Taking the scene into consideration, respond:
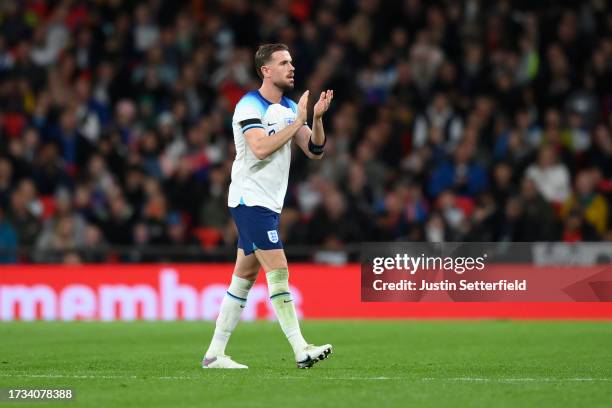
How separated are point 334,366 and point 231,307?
99cm

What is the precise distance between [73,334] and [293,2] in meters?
10.0

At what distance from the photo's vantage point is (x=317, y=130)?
1000 centimetres

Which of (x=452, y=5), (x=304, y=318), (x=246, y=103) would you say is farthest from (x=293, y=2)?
(x=246, y=103)

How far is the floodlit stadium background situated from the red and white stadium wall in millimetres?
34

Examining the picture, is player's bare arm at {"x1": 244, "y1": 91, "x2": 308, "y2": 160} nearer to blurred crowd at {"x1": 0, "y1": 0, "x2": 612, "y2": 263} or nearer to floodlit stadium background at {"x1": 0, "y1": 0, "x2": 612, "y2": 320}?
floodlit stadium background at {"x1": 0, "y1": 0, "x2": 612, "y2": 320}

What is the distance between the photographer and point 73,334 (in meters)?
15.2

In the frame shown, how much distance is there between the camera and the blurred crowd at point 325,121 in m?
19.6

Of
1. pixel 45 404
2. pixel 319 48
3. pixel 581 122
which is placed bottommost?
pixel 45 404

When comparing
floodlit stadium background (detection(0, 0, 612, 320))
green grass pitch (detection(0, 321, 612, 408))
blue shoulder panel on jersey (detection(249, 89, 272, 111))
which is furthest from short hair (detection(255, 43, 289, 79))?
floodlit stadium background (detection(0, 0, 612, 320))

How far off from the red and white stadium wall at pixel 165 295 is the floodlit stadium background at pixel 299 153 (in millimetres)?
34

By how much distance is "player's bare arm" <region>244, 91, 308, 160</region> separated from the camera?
31.9 ft

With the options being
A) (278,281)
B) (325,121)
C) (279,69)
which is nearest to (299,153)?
(325,121)

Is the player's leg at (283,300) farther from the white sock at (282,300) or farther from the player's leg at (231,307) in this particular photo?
the player's leg at (231,307)

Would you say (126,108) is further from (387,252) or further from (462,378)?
(462,378)
